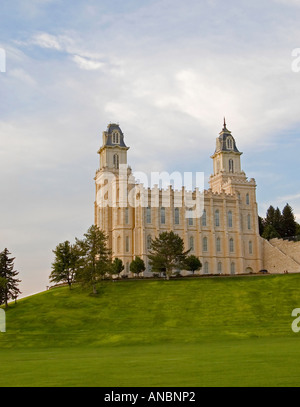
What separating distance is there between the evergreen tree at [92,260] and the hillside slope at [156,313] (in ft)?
6.11

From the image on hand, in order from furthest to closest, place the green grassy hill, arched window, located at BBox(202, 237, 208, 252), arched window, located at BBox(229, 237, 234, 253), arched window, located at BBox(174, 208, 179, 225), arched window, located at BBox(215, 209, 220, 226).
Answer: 1. arched window, located at BBox(215, 209, 220, 226)
2. arched window, located at BBox(229, 237, 234, 253)
3. arched window, located at BBox(202, 237, 208, 252)
4. arched window, located at BBox(174, 208, 179, 225)
5. the green grassy hill

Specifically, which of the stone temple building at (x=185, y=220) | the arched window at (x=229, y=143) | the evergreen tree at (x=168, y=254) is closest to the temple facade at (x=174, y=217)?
the stone temple building at (x=185, y=220)

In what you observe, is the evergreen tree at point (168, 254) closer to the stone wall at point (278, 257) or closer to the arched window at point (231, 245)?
the arched window at point (231, 245)

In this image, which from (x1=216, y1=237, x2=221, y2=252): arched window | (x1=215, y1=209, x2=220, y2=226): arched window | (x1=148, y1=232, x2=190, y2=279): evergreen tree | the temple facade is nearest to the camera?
(x1=148, y1=232, x2=190, y2=279): evergreen tree

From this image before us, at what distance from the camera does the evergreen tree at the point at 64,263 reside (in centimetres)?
6444

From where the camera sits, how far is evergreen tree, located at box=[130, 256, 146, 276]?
7294cm

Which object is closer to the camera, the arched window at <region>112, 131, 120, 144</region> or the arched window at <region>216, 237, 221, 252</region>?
the arched window at <region>216, 237, 221, 252</region>

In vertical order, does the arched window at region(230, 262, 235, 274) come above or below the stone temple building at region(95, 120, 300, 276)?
below

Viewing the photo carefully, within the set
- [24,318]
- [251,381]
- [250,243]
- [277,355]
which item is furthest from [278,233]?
[251,381]

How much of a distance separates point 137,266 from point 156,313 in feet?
79.6

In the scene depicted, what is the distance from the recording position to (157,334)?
40.9m

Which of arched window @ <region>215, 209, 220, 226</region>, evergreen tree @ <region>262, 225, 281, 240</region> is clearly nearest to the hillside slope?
arched window @ <region>215, 209, 220, 226</region>

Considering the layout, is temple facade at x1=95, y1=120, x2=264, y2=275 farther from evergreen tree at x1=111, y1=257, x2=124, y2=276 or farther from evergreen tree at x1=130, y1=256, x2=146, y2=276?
evergreen tree at x1=111, y1=257, x2=124, y2=276

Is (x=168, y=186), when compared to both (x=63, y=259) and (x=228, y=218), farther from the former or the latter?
(x=63, y=259)
